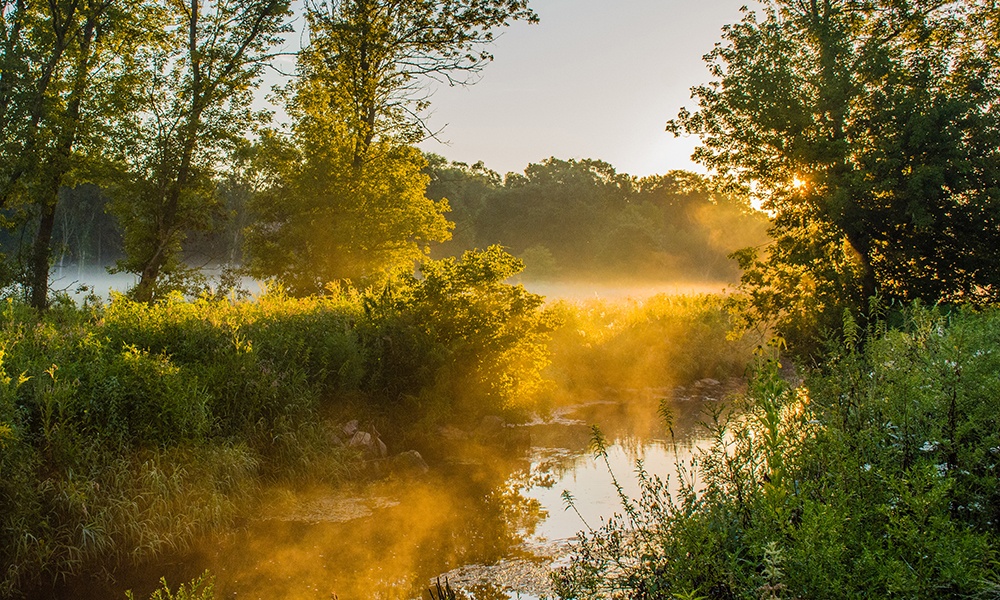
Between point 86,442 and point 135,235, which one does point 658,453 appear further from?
point 135,235

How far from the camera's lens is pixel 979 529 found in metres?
4.11

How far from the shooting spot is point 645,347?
22.0 m

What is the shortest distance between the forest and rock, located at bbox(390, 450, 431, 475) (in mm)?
163

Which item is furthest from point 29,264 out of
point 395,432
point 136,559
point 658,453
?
point 658,453

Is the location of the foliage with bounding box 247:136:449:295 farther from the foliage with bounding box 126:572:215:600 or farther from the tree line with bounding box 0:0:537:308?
the foliage with bounding box 126:572:215:600

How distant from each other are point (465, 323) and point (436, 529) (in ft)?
19.0


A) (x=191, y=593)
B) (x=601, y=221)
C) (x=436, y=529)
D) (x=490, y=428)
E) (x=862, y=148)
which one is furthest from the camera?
(x=601, y=221)

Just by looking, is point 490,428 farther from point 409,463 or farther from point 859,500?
point 859,500

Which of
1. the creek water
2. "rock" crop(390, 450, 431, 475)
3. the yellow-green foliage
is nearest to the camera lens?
the creek water

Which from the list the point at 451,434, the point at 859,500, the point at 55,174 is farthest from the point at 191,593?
the point at 55,174

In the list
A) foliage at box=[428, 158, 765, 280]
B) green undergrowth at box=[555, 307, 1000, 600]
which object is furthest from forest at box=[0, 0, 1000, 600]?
foliage at box=[428, 158, 765, 280]

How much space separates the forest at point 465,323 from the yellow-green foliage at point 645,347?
0.11 meters

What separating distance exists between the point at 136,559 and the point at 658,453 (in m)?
9.14

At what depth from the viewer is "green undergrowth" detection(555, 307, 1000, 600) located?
11.2ft
